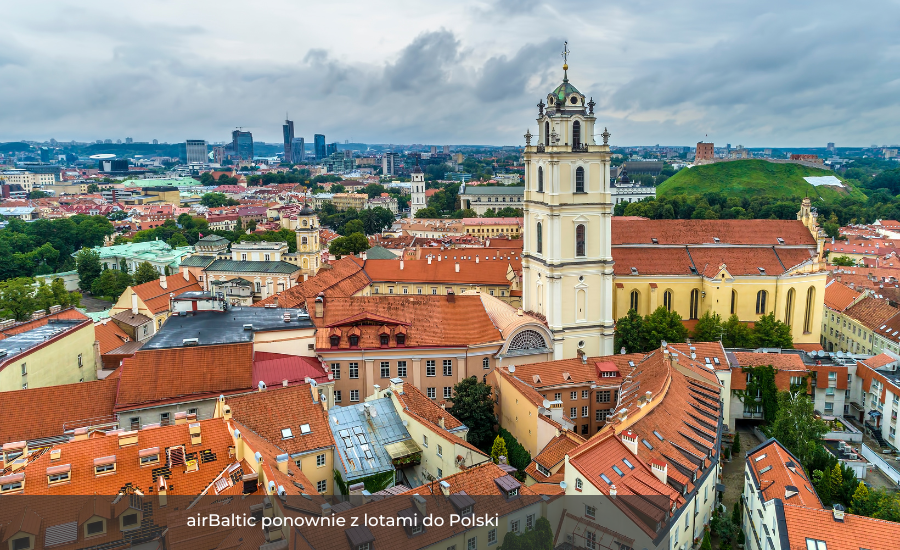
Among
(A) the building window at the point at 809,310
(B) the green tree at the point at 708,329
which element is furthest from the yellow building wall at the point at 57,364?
(A) the building window at the point at 809,310

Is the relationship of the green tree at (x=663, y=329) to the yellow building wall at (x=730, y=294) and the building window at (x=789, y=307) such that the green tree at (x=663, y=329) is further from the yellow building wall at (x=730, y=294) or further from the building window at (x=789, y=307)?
the building window at (x=789, y=307)

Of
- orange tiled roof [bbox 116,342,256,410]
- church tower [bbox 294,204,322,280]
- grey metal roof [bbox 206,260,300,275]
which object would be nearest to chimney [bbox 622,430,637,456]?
orange tiled roof [bbox 116,342,256,410]

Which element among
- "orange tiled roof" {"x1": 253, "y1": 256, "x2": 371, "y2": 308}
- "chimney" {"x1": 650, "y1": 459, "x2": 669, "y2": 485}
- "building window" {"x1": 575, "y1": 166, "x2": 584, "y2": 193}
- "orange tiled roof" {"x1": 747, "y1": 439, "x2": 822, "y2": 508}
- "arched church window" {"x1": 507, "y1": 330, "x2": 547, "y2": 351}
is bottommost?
"orange tiled roof" {"x1": 747, "y1": 439, "x2": 822, "y2": 508}

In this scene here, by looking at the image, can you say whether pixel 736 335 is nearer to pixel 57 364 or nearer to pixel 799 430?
pixel 799 430

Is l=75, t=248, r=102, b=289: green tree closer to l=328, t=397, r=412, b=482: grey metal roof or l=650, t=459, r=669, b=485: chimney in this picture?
l=328, t=397, r=412, b=482: grey metal roof

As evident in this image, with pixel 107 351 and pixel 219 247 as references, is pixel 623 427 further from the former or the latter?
pixel 219 247
